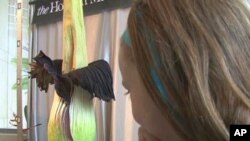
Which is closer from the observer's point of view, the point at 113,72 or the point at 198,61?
the point at 198,61

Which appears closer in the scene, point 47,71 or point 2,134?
point 47,71

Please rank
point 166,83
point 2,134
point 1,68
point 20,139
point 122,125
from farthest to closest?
1. point 1,68
2. point 2,134
3. point 20,139
4. point 122,125
5. point 166,83

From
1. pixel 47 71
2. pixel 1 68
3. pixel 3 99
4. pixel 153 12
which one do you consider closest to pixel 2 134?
pixel 3 99

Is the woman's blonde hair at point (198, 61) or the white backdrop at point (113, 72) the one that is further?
the white backdrop at point (113, 72)

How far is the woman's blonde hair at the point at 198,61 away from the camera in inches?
14.1

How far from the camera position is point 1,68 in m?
2.47

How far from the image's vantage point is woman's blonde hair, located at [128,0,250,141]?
0.36m

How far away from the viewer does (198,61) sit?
363 mm

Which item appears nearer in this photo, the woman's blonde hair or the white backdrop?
the woman's blonde hair

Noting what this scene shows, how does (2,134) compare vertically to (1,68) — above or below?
below

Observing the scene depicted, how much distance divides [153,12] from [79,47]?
0.60m

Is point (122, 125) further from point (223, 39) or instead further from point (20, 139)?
point (223, 39)

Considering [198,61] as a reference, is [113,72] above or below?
above

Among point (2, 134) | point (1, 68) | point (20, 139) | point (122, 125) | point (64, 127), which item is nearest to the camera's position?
point (64, 127)
